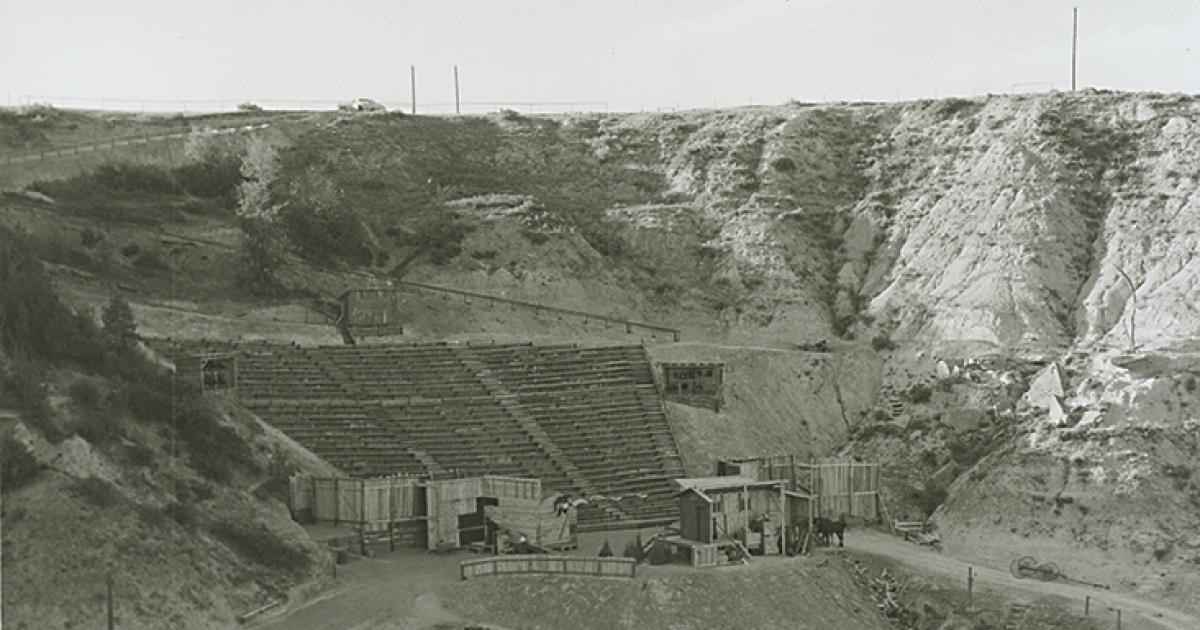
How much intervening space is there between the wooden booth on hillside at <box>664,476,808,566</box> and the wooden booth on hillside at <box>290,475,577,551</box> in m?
3.49

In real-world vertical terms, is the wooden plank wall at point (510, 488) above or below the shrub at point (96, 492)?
below

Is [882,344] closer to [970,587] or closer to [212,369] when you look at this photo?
[970,587]

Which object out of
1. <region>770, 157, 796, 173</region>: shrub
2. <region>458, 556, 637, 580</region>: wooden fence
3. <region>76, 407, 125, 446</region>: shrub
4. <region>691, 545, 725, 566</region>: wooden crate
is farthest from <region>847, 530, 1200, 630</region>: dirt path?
<region>770, 157, 796, 173</region>: shrub

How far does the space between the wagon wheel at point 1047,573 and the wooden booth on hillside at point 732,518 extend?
22.2ft

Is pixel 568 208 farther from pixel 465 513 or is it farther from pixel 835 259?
pixel 465 513

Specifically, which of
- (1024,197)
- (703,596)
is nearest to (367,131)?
(1024,197)

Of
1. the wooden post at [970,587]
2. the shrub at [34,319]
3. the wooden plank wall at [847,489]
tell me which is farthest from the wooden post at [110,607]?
the wooden plank wall at [847,489]

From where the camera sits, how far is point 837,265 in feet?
221

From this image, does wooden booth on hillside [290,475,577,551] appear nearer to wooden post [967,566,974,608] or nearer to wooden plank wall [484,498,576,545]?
wooden plank wall [484,498,576,545]

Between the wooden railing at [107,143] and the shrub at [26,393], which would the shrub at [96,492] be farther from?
the wooden railing at [107,143]

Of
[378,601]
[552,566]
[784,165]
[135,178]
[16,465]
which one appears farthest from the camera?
[784,165]

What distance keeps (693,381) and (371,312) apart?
12.8 meters

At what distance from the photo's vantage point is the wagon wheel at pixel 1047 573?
Result: 4397 centimetres

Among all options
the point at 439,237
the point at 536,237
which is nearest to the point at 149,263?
the point at 439,237
